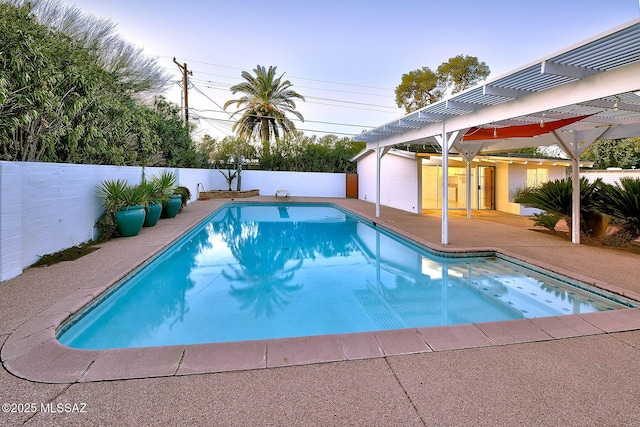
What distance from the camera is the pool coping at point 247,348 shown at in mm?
2287

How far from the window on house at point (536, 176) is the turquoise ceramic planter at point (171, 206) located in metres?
13.5

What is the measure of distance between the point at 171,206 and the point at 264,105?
12.7 meters

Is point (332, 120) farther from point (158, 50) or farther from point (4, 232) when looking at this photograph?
point (4, 232)

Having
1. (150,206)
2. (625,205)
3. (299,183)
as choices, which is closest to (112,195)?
(150,206)

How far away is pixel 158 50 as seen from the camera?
1691cm

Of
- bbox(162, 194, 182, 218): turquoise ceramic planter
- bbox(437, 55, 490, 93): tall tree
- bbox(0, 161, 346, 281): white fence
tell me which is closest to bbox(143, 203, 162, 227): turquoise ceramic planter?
bbox(0, 161, 346, 281): white fence

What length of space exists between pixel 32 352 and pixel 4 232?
7.96 ft

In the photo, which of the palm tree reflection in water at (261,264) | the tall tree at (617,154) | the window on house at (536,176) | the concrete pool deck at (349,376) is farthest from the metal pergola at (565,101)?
the tall tree at (617,154)

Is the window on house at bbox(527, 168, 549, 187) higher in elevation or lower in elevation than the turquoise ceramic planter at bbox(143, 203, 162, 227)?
higher

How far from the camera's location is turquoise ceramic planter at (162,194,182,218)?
1016cm

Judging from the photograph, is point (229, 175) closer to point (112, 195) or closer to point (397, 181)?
point (397, 181)

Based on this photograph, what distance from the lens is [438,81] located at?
74.3 ft

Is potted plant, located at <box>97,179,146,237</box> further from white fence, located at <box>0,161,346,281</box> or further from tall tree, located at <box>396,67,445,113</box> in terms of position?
tall tree, located at <box>396,67,445,113</box>

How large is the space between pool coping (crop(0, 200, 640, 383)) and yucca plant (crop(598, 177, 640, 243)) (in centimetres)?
437
